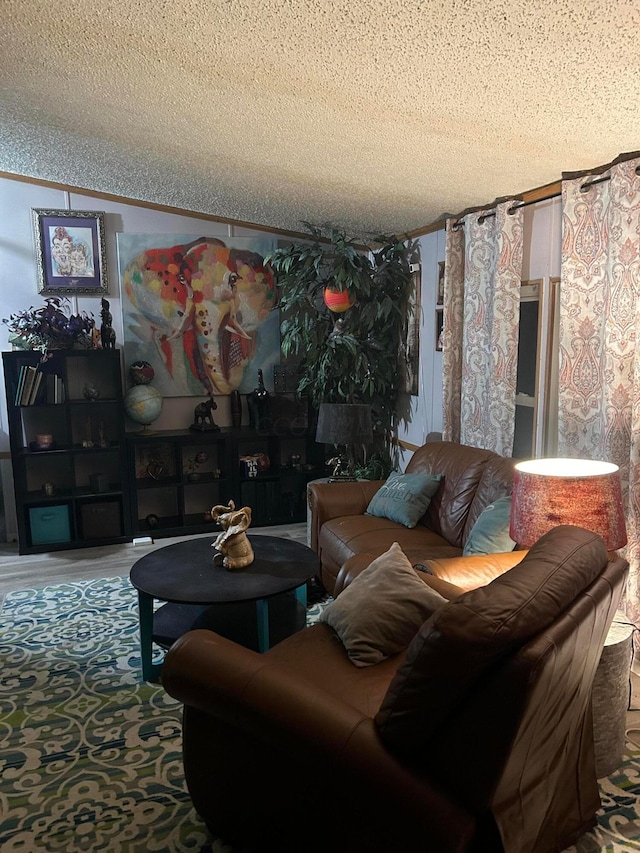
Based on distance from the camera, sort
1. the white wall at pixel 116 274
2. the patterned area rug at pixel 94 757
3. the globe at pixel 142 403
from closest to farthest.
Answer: the patterned area rug at pixel 94 757
the white wall at pixel 116 274
the globe at pixel 142 403

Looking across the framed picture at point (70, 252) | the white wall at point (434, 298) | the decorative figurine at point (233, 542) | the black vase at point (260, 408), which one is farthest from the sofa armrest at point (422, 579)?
the framed picture at point (70, 252)

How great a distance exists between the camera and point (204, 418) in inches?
201

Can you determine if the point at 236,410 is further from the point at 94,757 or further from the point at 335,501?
the point at 94,757

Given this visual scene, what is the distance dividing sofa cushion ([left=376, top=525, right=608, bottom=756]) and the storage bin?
3.75m

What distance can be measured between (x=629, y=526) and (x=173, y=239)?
3.89 metres

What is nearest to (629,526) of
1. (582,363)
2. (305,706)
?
(582,363)

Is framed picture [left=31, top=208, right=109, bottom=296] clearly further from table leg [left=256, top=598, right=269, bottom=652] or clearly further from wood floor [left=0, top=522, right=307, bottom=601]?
table leg [left=256, top=598, right=269, bottom=652]

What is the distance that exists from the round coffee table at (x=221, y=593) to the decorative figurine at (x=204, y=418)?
1835 mm

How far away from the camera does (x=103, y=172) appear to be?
424 cm

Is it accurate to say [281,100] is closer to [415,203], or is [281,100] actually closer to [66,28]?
[66,28]

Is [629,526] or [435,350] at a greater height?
[435,350]

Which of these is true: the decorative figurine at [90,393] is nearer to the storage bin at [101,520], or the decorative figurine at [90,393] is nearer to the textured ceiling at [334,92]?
the storage bin at [101,520]

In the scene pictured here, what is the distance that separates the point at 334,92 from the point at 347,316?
236 cm

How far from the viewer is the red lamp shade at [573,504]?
216cm
